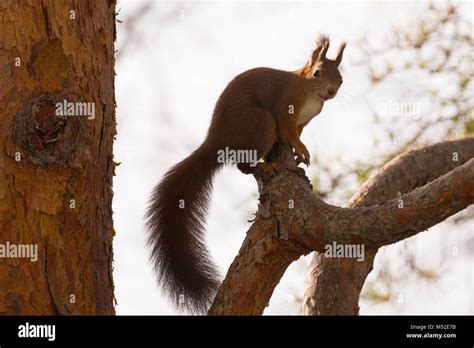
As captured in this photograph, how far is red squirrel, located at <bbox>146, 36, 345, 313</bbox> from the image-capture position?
12.8 ft

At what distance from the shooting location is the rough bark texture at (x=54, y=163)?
3.18 meters

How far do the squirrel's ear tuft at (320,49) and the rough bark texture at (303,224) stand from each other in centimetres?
125

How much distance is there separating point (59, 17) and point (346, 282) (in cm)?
199

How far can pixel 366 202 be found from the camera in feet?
15.1

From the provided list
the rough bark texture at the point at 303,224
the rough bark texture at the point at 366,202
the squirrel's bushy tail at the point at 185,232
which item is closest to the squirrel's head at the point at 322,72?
the rough bark texture at the point at 366,202

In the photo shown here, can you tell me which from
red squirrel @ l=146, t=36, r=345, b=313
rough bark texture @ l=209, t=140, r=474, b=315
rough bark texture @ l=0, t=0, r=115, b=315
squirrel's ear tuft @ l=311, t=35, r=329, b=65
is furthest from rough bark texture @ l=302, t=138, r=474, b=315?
rough bark texture @ l=0, t=0, r=115, b=315

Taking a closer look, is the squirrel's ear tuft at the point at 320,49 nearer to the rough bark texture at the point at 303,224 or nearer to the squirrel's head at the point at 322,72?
the squirrel's head at the point at 322,72

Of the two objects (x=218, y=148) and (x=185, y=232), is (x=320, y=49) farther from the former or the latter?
(x=185, y=232)

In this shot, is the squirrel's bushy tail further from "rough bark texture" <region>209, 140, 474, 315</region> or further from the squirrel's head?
the squirrel's head

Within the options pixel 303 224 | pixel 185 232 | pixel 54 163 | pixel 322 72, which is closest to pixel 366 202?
pixel 322 72

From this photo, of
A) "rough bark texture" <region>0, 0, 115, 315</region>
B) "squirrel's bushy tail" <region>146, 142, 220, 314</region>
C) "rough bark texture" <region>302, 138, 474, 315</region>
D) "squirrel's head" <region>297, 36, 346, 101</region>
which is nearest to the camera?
"rough bark texture" <region>0, 0, 115, 315</region>

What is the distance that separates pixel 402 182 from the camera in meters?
4.74
